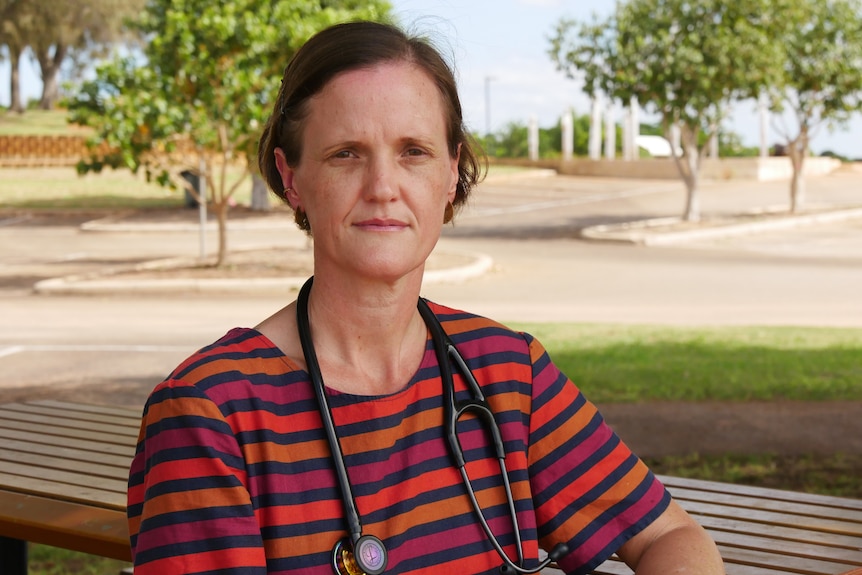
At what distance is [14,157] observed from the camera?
40.8 metres

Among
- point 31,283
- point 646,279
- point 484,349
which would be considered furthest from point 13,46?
point 484,349

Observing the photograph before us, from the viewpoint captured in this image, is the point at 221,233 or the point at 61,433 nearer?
the point at 61,433

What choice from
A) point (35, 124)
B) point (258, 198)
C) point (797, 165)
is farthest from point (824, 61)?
point (35, 124)

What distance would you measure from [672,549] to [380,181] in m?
0.78

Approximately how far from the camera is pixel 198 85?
1662cm

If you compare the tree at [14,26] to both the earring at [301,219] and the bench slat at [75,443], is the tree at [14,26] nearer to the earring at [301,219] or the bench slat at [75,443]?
the bench slat at [75,443]

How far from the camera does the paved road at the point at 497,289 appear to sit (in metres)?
10.0

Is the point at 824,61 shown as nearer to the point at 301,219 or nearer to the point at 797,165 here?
the point at 797,165

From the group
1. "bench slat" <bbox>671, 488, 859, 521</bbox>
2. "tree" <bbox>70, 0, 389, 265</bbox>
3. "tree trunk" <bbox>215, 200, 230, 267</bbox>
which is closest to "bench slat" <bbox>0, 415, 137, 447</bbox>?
"bench slat" <bbox>671, 488, 859, 521</bbox>

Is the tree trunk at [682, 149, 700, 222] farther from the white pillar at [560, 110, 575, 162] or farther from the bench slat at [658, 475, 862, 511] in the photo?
the bench slat at [658, 475, 862, 511]

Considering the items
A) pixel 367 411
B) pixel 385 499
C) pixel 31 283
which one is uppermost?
pixel 367 411

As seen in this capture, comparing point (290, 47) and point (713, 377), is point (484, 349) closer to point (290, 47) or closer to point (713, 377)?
point (713, 377)

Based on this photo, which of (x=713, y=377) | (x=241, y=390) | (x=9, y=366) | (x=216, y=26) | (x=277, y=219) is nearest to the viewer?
(x=241, y=390)

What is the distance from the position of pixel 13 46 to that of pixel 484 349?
50.5 meters
